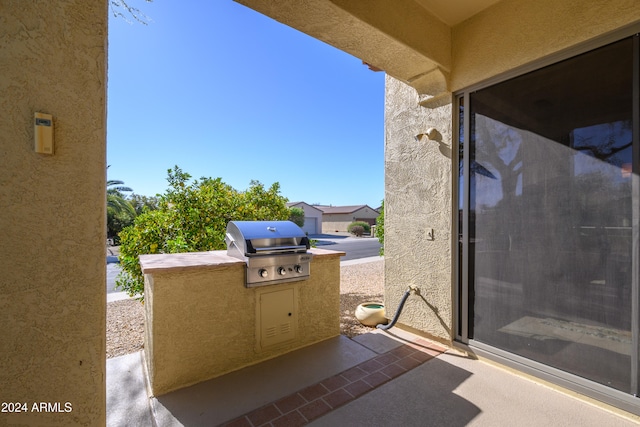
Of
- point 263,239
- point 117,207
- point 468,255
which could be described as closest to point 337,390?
point 263,239

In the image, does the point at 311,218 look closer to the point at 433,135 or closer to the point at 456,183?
the point at 433,135

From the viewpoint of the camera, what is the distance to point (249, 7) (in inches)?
101

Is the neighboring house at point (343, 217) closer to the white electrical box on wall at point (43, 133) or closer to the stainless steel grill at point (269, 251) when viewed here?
the stainless steel grill at point (269, 251)

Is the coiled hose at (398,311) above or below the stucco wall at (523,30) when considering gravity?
below

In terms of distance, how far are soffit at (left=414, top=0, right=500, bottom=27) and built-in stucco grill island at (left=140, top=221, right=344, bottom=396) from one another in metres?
3.39

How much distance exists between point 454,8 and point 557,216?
285cm

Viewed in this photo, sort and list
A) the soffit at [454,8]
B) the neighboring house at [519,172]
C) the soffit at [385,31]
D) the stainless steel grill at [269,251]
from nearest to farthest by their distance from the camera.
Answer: the neighboring house at [519,172]
the soffit at [385,31]
the stainless steel grill at [269,251]
the soffit at [454,8]

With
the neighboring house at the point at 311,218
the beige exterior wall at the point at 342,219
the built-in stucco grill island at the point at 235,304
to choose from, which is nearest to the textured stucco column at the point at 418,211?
the built-in stucco grill island at the point at 235,304

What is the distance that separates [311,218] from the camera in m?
39.7

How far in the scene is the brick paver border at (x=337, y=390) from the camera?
96.1 inches

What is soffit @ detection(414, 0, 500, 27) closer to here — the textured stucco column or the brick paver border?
the textured stucco column

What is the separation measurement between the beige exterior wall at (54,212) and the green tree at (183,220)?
122 inches

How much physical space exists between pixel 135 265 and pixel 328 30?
4492 millimetres

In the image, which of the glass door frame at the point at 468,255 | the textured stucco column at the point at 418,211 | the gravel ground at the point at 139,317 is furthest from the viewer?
the gravel ground at the point at 139,317
